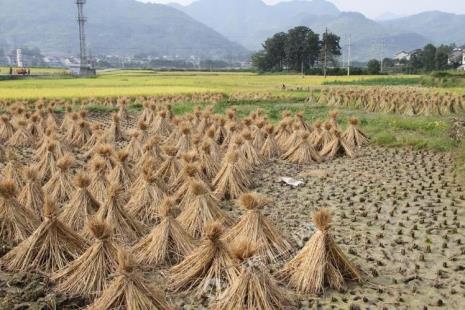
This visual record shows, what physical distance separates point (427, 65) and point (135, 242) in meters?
72.2

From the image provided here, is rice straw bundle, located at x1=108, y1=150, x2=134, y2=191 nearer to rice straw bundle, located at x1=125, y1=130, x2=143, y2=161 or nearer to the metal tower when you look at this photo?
rice straw bundle, located at x1=125, y1=130, x2=143, y2=161

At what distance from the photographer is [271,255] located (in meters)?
6.60

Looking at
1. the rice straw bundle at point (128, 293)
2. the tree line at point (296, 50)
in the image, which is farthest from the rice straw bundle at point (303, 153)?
the tree line at point (296, 50)

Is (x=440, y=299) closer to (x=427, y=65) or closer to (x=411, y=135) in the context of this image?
(x=411, y=135)

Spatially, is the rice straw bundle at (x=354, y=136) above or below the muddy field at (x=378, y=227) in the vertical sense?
above

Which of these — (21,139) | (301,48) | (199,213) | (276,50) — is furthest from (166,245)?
(276,50)

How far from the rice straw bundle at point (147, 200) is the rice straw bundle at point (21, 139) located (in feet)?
24.5

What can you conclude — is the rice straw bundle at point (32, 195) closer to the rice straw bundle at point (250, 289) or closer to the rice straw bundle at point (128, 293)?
the rice straw bundle at point (128, 293)

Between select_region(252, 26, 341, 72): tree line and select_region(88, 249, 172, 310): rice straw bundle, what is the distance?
227 ft

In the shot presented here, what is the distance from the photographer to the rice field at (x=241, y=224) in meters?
5.61

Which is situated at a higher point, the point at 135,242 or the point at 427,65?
the point at 427,65

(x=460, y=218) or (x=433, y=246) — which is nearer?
(x=433, y=246)

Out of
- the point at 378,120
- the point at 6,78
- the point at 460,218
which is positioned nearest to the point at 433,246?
the point at 460,218

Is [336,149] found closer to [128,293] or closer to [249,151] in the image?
[249,151]
